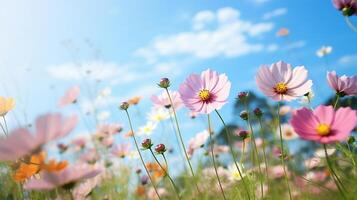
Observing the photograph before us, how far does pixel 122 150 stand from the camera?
2.25 m

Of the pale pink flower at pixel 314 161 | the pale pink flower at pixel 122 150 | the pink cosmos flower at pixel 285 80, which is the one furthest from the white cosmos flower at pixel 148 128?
the pink cosmos flower at pixel 285 80

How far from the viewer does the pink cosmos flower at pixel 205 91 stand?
107 cm

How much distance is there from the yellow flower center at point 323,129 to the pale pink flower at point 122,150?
1.56 m

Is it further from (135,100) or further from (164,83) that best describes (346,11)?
(135,100)

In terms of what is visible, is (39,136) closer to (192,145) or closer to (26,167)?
(26,167)

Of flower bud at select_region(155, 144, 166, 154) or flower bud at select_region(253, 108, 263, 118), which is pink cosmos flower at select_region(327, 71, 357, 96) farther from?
flower bud at select_region(155, 144, 166, 154)

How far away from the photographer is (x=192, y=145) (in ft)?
6.06

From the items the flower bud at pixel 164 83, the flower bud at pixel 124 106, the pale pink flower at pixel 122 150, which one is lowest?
the pale pink flower at pixel 122 150

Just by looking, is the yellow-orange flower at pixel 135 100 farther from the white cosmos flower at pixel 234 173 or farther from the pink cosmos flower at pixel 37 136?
the pink cosmos flower at pixel 37 136

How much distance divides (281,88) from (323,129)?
0.93ft

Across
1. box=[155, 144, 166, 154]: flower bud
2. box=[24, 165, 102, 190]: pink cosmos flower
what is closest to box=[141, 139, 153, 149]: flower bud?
box=[155, 144, 166, 154]: flower bud

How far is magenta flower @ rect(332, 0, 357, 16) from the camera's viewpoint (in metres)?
1.23

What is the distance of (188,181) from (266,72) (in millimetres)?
1372

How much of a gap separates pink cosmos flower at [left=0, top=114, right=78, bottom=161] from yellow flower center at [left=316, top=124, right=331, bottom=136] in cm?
36
